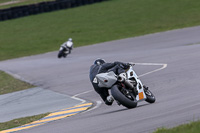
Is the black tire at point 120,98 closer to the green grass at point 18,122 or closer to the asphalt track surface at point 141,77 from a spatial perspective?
the asphalt track surface at point 141,77

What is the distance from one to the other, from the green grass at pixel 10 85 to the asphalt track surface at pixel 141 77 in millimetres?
478

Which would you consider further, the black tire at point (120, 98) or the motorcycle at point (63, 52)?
the motorcycle at point (63, 52)

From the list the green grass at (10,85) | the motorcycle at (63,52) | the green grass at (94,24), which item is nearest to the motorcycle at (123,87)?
the green grass at (10,85)

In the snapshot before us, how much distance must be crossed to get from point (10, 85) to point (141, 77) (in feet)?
16.8

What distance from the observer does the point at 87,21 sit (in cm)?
3189

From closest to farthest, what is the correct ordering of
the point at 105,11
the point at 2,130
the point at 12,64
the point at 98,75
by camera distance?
the point at 98,75 < the point at 2,130 < the point at 12,64 < the point at 105,11

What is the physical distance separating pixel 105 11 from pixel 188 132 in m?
28.1

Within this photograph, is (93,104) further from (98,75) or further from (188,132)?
(188,132)

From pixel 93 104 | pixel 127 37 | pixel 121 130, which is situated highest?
pixel 121 130

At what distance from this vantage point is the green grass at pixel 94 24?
27766mm

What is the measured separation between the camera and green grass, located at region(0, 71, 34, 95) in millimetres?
15445

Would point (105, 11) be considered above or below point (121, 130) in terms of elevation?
below

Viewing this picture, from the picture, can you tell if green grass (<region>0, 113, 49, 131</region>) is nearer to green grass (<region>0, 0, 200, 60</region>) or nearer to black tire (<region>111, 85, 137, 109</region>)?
black tire (<region>111, 85, 137, 109</region>)

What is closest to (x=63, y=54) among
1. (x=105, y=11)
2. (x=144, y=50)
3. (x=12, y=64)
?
(x=12, y=64)
